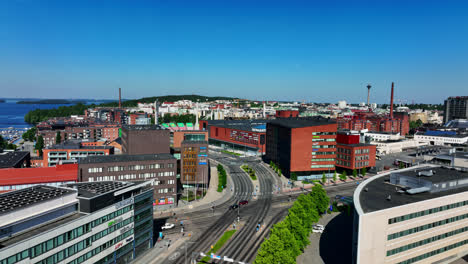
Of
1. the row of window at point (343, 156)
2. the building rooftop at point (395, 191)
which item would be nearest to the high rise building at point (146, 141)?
the building rooftop at point (395, 191)

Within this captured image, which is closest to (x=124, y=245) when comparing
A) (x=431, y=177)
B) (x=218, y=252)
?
(x=218, y=252)

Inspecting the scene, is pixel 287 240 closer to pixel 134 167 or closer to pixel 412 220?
pixel 412 220

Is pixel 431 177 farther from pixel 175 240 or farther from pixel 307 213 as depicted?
pixel 175 240

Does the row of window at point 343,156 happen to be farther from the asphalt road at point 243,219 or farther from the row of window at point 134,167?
the row of window at point 134,167

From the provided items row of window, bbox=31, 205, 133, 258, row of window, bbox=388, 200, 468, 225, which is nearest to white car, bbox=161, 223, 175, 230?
row of window, bbox=31, 205, 133, 258

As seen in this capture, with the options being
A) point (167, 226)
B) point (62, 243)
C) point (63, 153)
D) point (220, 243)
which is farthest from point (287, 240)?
point (63, 153)

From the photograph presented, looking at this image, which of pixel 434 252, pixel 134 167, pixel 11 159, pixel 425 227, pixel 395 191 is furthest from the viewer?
pixel 11 159

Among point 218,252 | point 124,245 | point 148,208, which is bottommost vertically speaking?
point 218,252
